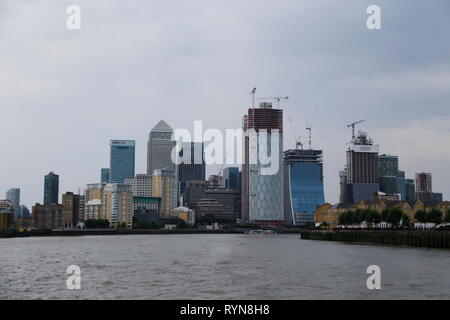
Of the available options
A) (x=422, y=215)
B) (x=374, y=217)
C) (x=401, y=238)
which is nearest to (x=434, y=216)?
(x=422, y=215)

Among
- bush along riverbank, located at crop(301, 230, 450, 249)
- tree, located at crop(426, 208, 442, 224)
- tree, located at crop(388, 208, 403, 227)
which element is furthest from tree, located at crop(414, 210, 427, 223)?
bush along riverbank, located at crop(301, 230, 450, 249)

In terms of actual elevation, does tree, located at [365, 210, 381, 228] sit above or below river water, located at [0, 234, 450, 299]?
above

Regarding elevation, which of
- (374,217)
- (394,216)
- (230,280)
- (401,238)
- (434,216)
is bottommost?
(230,280)

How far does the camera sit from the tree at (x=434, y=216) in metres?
158

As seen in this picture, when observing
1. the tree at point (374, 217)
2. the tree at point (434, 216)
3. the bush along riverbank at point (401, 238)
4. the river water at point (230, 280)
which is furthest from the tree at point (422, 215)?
the river water at point (230, 280)

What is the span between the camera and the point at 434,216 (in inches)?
6225

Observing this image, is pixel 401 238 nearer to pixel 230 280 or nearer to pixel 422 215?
pixel 422 215

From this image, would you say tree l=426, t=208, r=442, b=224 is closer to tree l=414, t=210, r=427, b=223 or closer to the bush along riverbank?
tree l=414, t=210, r=427, b=223

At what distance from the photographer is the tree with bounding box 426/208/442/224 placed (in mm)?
158125

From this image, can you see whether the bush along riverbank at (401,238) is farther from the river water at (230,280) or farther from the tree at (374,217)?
the river water at (230,280)
